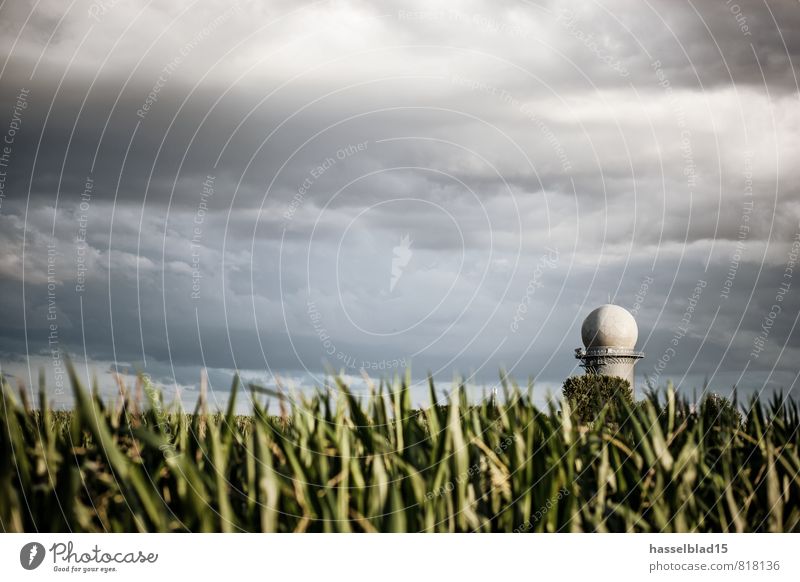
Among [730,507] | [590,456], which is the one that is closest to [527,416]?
[590,456]

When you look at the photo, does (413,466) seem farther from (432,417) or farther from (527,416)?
(527,416)

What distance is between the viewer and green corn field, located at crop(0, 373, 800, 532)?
507 cm

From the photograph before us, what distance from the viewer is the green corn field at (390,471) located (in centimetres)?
507
